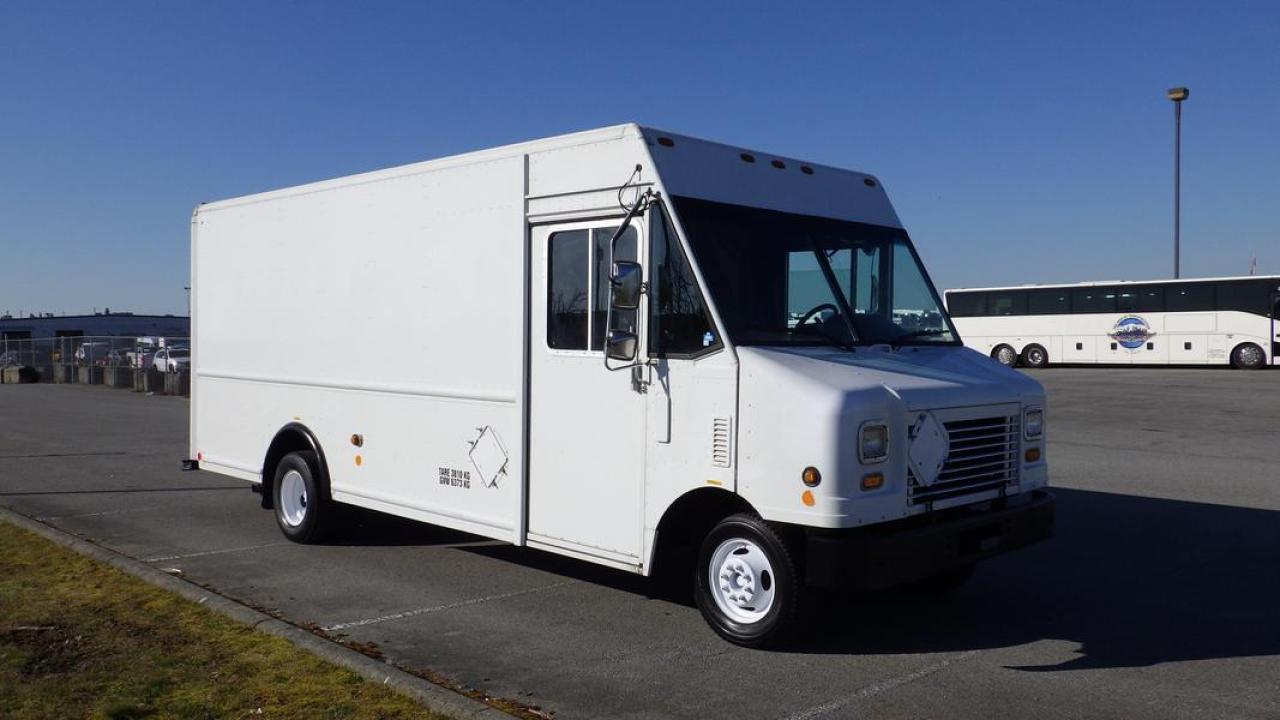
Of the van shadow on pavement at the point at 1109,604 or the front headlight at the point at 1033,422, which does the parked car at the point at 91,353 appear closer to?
the van shadow on pavement at the point at 1109,604

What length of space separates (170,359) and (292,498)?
3013cm

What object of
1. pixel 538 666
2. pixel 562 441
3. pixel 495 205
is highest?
pixel 495 205

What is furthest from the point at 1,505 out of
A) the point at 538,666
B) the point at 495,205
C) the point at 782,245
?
the point at 782,245

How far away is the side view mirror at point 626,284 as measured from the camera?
6223mm

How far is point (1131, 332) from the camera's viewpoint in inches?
1563

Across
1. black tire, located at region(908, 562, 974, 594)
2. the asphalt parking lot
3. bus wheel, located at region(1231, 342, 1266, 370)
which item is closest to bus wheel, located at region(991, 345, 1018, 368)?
bus wheel, located at region(1231, 342, 1266, 370)

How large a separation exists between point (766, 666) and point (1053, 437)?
43.9 feet

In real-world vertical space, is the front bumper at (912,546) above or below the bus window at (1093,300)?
below

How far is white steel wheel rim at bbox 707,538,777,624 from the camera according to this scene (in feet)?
19.8

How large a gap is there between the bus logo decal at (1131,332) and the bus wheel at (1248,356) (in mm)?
2800

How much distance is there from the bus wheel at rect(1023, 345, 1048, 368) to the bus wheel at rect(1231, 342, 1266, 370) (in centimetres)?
687

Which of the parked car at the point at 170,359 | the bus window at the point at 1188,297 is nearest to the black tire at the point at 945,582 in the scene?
the parked car at the point at 170,359

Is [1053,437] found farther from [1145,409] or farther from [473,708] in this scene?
[473,708]

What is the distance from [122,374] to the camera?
3603cm
